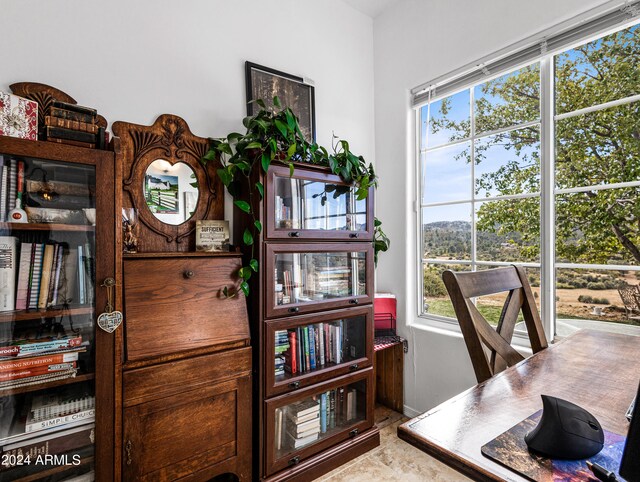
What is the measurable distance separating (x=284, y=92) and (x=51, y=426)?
208 centimetres

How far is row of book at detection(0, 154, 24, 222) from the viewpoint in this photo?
46.4 inches

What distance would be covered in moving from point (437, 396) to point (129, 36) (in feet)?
9.27

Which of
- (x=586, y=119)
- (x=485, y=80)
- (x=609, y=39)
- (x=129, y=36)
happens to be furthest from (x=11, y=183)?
(x=609, y=39)

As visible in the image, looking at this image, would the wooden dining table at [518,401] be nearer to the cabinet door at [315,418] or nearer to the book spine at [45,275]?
the cabinet door at [315,418]

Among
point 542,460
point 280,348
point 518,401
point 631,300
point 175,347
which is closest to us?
point 542,460

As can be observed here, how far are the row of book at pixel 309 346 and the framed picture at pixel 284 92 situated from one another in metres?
1.29

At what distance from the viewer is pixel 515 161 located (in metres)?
2.06

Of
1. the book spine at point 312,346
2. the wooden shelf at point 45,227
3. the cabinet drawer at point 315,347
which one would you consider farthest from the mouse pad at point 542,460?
the wooden shelf at point 45,227

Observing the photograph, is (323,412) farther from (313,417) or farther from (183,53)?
(183,53)

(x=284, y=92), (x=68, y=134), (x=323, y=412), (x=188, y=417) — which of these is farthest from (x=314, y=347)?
(x=284, y=92)

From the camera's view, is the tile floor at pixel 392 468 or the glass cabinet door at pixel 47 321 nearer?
the glass cabinet door at pixel 47 321

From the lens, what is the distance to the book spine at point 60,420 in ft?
3.91

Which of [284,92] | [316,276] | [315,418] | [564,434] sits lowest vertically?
[315,418]

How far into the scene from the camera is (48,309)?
4.09ft
